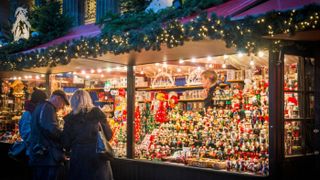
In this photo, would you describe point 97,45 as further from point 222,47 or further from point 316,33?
point 316,33

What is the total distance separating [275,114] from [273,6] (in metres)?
1.65

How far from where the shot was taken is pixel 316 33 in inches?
245

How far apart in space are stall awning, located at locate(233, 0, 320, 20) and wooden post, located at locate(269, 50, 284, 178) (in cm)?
92

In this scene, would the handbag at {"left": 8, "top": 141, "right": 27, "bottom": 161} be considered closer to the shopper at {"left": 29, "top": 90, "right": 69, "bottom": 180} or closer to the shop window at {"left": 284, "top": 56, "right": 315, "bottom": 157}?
the shopper at {"left": 29, "top": 90, "right": 69, "bottom": 180}

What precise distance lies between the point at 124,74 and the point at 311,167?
545 centimetres

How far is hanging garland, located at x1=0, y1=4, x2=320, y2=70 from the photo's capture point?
221 inches

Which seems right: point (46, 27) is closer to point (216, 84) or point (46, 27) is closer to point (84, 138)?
point (216, 84)

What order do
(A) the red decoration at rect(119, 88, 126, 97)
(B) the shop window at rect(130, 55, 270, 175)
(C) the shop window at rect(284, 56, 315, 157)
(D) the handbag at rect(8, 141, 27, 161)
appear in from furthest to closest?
(A) the red decoration at rect(119, 88, 126, 97) → (D) the handbag at rect(8, 141, 27, 161) → (B) the shop window at rect(130, 55, 270, 175) → (C) the shop window at rect(284, 56, 315, 157)

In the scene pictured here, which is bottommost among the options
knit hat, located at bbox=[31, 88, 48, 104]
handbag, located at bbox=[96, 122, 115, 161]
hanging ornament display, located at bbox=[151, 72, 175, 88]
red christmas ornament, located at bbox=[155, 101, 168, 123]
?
handbag, located at bbox=[96, 122, 115, 161]

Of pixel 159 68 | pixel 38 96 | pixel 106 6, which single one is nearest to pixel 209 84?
pixel 159 68

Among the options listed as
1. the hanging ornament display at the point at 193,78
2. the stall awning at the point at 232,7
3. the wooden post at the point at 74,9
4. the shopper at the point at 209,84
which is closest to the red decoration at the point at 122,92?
the hanging ornament display at the point at 193,78

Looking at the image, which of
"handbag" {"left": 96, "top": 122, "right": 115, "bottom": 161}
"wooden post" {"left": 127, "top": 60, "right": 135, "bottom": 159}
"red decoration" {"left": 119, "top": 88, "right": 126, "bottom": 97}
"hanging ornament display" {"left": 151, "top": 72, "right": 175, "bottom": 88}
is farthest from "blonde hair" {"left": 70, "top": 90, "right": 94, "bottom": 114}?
"red decoration" {"left": 119, "top": 88, "right": 126, "bottom": 97}

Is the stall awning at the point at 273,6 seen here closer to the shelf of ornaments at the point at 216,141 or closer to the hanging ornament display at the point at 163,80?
the shelf of ornaments at the point at 216,141

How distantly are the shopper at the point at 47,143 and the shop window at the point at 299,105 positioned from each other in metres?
3.59
